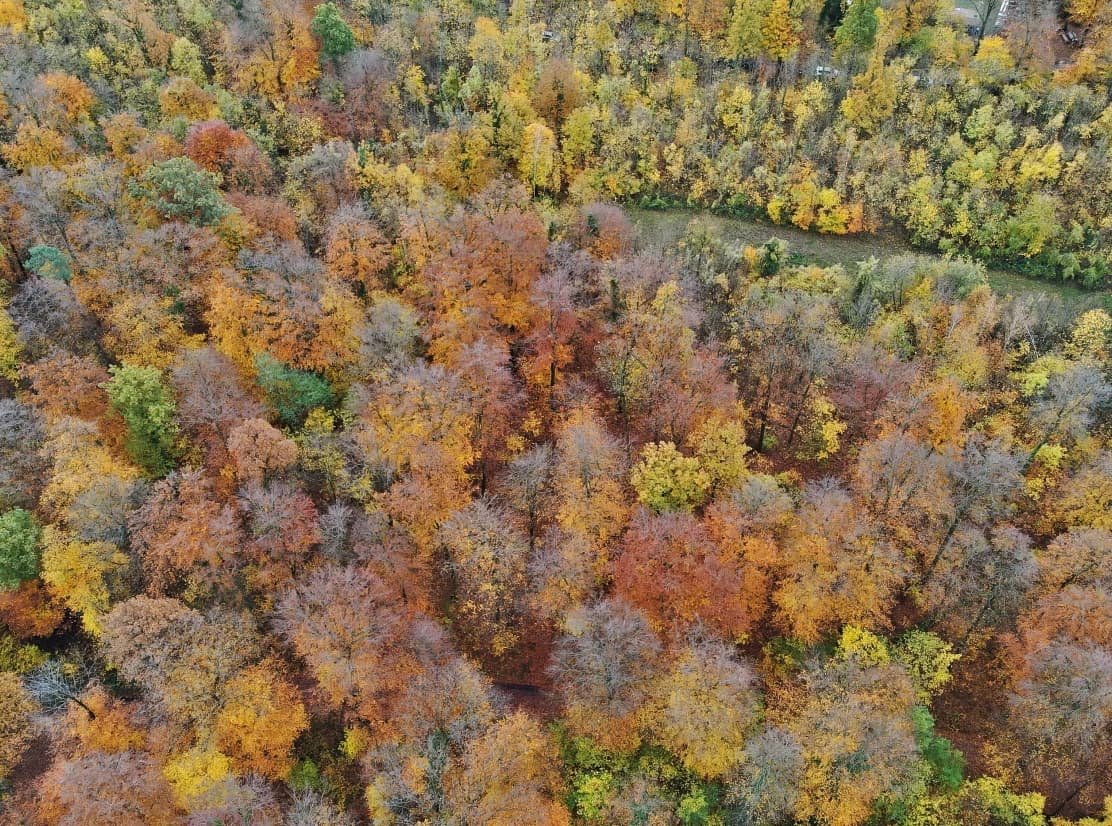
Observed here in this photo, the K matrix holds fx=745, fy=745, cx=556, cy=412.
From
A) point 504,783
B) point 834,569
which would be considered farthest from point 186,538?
point 834,569

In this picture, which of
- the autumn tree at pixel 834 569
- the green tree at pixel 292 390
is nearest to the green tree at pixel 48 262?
the green tree at pixel 292 390

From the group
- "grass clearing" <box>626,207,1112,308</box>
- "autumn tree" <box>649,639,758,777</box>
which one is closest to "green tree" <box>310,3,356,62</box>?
"grass clearing" <box>626,207,1112,308</box>

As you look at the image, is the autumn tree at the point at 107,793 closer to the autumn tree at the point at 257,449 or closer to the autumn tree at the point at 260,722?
the autumn tree at the point at 260,722

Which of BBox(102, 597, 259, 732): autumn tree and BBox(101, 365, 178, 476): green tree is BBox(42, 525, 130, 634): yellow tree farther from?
BBox(101, 365, 178, 476): green tree

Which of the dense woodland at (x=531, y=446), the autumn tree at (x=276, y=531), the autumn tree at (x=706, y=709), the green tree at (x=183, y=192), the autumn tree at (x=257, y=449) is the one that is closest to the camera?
the autumn tree at (x=706, y=709)

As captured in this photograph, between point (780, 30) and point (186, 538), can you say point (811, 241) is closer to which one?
point (780, 30)

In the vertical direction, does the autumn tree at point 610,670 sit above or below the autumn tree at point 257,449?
below

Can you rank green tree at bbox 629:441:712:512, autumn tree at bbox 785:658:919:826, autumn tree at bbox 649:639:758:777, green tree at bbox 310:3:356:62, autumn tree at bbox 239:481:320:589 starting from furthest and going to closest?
green tree at bbox 310:3:356:62 → green tree at bbox 629:441:712:512 → autumn tree at bbox 239:481:320:589 → autumn tree at bbox 649:639:758:777 → autumn tree at bbox 785:658:919:826
